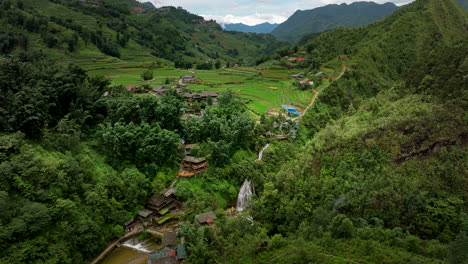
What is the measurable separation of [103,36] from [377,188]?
81.8m

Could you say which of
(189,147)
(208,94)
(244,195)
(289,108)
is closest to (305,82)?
(289,108)

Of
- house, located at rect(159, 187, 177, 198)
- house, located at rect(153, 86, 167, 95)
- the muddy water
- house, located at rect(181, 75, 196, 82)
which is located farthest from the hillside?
the muddy water

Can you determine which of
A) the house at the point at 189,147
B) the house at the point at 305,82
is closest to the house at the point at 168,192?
the house at the point at 189,147

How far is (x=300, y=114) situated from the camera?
42.7m

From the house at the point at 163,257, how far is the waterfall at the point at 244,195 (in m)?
9.53

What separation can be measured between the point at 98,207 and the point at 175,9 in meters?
165

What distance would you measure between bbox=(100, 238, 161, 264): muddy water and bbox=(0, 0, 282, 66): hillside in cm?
4603

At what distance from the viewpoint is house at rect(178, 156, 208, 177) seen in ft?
99.8

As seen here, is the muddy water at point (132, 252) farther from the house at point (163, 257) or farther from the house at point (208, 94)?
the house at point (208, 94)

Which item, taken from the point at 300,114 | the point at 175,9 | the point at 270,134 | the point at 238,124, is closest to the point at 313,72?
the point at 300,114

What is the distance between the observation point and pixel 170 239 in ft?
74.1

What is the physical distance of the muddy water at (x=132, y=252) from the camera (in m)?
22.2

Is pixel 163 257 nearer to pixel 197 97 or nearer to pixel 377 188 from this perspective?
pixel 377 188

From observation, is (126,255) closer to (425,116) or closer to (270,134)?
(270,134)
